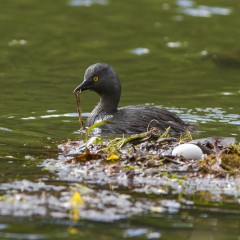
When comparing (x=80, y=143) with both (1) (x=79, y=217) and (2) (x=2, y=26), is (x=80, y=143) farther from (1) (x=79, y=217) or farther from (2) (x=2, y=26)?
(2) (x=2, y=26)

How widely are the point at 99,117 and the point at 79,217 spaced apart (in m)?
5.85

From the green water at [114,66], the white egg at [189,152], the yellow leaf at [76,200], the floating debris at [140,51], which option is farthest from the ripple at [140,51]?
the yellow leaf at [76,200]

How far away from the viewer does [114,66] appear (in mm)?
20031

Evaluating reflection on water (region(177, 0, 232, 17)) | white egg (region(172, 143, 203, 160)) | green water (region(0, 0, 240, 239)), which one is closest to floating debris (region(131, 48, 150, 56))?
green water (region(0, 0, 240, 239))

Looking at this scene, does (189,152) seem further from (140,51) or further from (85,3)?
(85,3)

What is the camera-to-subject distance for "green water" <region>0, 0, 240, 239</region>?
31.7ft

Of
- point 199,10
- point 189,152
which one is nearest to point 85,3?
point 199,10

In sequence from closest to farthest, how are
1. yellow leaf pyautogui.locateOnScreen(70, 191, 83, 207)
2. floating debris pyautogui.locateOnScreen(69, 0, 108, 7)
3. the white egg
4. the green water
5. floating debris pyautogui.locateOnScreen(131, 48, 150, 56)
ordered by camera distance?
1. yellow leaf pyautogui.locateOnScreen(70, 191, 83, 207)
2. the green water
3. the white egg
4. floating debris pyautogui.locateOnScreen(131, 48, 150, 56)
5. floating debris pyautogui.locateOnScreen(69, 0, 108, 7)

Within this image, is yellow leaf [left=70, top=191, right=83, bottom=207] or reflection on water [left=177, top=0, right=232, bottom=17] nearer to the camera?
yellow leaf [left=70, top=191, right=83, bottom=207]

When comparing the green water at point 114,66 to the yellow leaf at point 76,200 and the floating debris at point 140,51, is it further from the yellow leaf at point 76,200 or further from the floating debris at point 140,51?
the yellow leaf at point 76,200

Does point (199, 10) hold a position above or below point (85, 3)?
below

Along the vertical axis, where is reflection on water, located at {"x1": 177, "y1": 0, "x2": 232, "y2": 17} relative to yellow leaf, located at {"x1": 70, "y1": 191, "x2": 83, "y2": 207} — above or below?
above

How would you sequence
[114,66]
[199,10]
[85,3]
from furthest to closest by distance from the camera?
[85,3], [199,10], [114,66]

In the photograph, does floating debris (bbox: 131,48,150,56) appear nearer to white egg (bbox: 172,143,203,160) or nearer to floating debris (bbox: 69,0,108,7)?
floating debris (bbox: 69,0,108,7)
